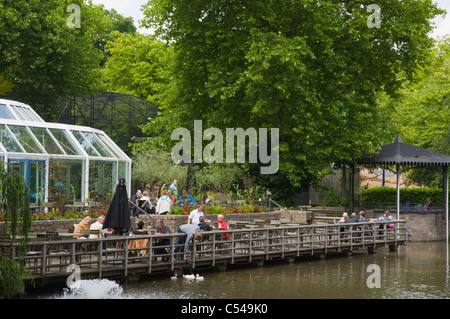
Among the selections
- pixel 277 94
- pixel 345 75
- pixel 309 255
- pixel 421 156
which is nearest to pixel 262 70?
pixel 277 94

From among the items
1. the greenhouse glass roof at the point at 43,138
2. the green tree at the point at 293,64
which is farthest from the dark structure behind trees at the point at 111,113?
the greenhouse glass roof at the point at 43,138

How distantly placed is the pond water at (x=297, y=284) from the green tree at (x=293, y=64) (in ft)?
23.5

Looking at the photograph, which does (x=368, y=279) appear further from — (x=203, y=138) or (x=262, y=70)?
(x=203, y=138)

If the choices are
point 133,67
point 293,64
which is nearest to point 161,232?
point 293,64

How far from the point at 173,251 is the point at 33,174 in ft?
29.0

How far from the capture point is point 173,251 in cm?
1684

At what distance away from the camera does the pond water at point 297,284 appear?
14438 mm

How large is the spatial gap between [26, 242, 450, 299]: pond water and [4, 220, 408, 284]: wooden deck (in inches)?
13.4

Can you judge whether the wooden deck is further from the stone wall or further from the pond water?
the stone wall

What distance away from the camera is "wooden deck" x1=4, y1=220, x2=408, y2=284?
1435 centimetres

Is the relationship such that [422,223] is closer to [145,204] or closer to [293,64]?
[293,64]

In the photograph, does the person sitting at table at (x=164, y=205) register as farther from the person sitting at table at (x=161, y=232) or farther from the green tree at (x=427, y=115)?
the green tree at (x=427, y=115)

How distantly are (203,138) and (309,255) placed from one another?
874 cm

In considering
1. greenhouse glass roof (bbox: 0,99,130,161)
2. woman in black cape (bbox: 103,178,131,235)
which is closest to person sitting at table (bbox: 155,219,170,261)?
woman in black cape (bbox: 103,178,131,235)
